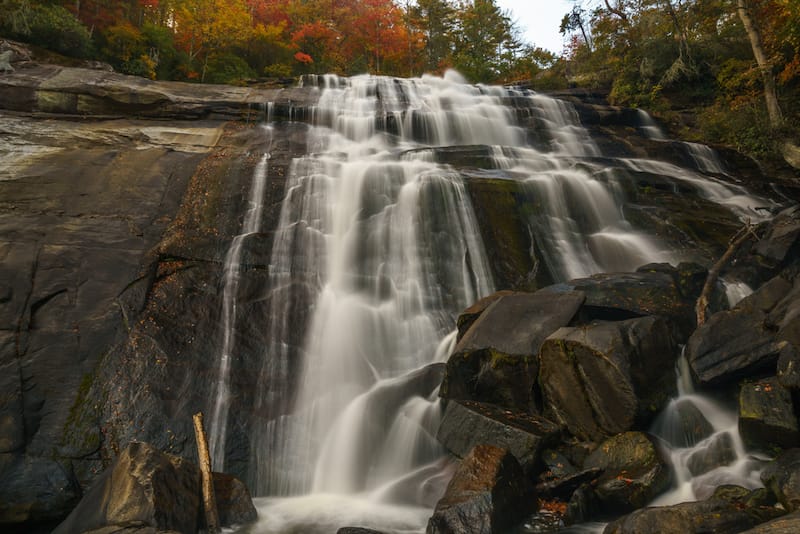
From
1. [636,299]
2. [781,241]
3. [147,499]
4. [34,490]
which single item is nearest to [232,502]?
[147,499]

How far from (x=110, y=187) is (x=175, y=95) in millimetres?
6974

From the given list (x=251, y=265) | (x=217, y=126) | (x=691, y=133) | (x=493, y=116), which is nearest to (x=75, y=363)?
(x=251, y=265)

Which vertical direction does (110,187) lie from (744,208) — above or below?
above

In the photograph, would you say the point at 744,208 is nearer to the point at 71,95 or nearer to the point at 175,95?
the point at 175,95

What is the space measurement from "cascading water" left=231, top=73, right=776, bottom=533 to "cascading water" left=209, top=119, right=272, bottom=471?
48 centimetres

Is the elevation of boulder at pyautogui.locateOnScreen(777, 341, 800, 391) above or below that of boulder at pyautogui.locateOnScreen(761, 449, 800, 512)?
above

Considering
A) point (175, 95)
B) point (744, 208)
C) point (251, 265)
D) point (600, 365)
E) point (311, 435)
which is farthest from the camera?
point (175, 95)

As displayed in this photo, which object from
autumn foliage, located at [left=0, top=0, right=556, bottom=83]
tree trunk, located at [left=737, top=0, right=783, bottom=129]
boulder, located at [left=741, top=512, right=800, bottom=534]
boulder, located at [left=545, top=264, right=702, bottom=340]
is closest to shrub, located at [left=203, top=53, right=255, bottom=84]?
autumn foliage, located at [left=0, top=0, right=556, bottom=83]

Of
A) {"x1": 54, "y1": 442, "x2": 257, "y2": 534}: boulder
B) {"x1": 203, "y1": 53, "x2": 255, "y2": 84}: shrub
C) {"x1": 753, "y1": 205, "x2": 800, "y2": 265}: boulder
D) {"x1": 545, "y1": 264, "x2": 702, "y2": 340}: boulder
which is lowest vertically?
{"x1": 54, "y1": 442, "x2": 257, "y2": 534}: boulder

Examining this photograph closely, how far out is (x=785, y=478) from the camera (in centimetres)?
445

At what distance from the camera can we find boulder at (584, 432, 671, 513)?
4984 millimetres

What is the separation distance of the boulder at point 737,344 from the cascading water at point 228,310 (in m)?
6.44

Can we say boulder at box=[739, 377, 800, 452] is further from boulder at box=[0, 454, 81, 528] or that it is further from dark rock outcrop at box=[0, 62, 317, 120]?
dark rock outcrop at box=[0, 62, 317, 120]

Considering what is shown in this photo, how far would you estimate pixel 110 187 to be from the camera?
33.5ft
